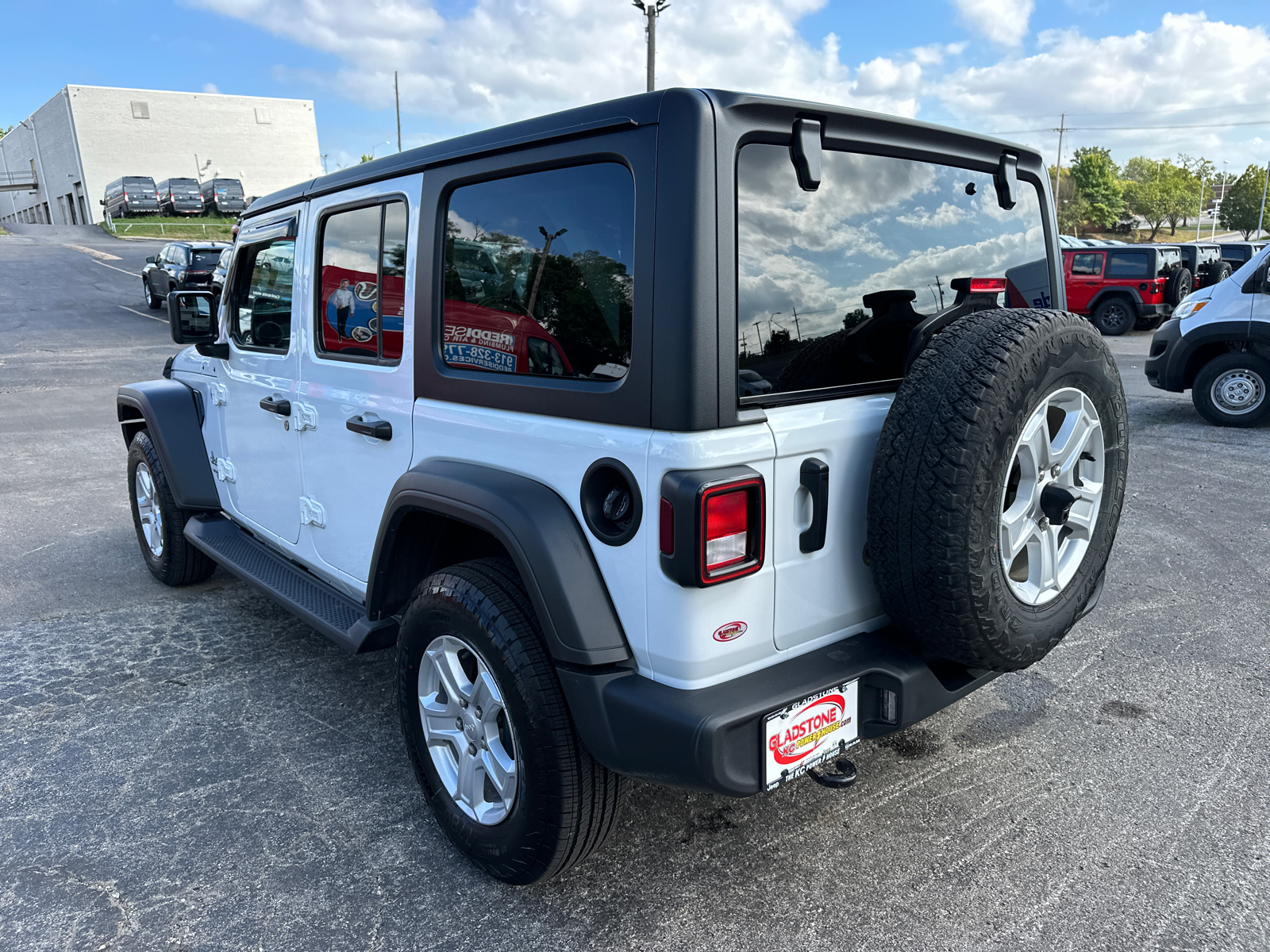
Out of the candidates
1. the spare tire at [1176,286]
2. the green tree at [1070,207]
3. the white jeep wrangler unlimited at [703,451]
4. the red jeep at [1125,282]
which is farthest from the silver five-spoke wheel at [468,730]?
the green tree at [1070,207]

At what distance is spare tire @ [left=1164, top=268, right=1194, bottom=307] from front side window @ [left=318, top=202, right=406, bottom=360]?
66.5 ft

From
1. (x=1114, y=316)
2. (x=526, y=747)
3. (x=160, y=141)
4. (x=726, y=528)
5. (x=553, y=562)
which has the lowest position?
(x=1114, y=316)

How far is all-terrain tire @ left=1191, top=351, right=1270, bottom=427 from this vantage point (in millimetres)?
8547

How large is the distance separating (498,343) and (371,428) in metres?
0.65

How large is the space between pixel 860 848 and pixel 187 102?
67072mm

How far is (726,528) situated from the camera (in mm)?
1979

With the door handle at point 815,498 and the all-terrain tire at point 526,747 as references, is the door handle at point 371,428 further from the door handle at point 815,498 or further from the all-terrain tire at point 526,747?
the door handle at point 815,498

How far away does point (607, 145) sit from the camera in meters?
2.08

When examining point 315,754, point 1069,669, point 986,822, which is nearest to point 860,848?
point 986,822

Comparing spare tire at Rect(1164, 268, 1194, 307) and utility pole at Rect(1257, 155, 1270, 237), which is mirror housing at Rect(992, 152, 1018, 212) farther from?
utility pole at Rect(1257, 155, 1270, 237)

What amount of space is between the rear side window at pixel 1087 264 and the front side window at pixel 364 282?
1950 cm

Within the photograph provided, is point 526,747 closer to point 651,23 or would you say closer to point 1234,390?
point 1234,390

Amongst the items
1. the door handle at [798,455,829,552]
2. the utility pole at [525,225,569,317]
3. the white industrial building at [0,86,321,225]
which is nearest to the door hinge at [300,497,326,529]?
the utility pole at [525,225,569,317]

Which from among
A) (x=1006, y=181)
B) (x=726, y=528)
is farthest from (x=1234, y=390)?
(x=726, y=528)
